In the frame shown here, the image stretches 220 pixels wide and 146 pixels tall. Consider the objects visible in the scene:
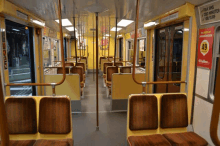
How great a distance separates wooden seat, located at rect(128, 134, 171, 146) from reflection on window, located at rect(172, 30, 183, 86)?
1503mm

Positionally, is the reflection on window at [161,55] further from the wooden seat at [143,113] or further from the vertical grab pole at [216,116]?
the vertical grab pole at [216,116]

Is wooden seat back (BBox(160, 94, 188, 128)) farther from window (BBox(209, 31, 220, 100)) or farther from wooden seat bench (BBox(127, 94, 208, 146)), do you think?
window (BBox(209, 31, 220, 100))

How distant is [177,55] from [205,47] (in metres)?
0.89

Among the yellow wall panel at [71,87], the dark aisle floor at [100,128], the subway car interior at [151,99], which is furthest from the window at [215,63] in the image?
the yellow wall panel at [71,87]

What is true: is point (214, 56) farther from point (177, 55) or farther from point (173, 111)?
point (177, 55)

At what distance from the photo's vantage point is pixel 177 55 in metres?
3.40

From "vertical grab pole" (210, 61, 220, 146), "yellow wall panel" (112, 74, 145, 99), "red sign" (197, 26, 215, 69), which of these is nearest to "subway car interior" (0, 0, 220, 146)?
"red sign" (197, 26, 215, 69)

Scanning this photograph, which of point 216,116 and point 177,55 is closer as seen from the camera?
point 216,116

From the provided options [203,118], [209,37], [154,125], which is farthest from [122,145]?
[209,37]

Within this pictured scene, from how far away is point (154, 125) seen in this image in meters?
2.34

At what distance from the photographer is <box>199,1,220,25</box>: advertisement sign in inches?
87.5

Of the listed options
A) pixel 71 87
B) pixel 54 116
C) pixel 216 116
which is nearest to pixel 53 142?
pixel 54 116

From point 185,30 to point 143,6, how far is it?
85cm

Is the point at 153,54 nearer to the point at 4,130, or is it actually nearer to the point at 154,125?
the point at 154,125
